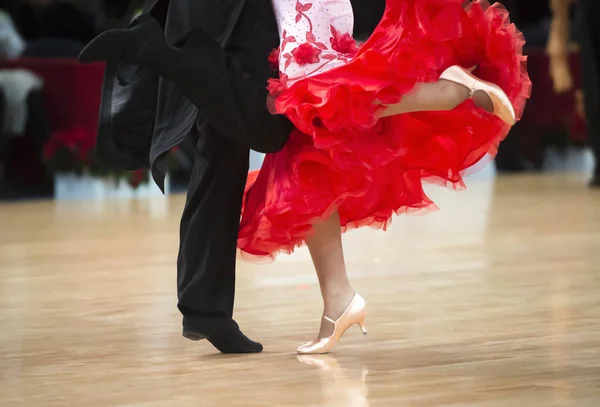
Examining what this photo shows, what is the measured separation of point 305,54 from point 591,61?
183 inches

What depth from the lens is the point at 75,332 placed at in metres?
2.97

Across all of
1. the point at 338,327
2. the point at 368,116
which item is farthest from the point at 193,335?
the point at 368,116

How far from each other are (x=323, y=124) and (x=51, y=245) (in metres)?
2.75

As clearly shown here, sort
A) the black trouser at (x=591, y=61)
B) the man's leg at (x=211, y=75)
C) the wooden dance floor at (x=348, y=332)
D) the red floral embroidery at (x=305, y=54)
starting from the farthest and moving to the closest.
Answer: the black trouser at (x=591, y=61) → the red floral embroidery at (x=305, y=54) → the man's leg at (x=211, y=75) → the wooden dance floor at (x=348, y=332)

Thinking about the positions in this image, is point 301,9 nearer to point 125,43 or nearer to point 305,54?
point 305,54

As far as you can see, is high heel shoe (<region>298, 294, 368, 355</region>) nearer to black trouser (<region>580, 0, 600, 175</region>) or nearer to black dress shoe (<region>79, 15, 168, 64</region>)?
black dress shoe (<region>79, 15, 168, 64</region>)

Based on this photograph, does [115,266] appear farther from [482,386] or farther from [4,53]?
[4,53]

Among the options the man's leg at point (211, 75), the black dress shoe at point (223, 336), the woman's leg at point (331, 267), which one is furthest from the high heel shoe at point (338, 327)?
the man's leg at point (211, 75)

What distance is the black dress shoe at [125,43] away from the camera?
2.32 m

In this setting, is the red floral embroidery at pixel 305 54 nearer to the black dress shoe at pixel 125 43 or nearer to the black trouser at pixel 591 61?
the black dress shoe at pixel 125 43

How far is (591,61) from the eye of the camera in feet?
22.4

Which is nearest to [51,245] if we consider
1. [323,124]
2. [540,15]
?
[323,124]

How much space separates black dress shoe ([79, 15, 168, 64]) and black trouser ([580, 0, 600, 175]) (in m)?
4.69

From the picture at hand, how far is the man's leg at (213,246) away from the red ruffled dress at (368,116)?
78 millimetres
